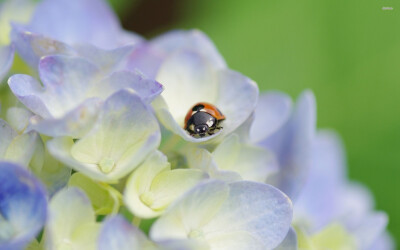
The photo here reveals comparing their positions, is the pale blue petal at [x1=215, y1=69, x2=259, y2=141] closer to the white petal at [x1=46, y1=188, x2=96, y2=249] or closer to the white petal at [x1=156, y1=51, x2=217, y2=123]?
the white petal at [x1=156, y1=51, x2=217, y2=123]

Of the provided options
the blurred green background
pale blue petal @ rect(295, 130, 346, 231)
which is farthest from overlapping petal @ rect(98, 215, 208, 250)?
the blurred green background

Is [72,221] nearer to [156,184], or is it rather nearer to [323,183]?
[156,184]

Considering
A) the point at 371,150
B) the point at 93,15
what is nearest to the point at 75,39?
the point at 93,15

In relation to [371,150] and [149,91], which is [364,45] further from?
[149,91]

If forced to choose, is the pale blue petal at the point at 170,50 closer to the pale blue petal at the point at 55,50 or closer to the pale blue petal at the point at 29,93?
the pale blue petal at the point at 55,50

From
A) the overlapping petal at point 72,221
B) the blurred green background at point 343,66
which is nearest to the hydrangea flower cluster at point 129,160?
the overlapping petal at point 72,221

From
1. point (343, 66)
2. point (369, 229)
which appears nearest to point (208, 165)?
point (369, 229)
